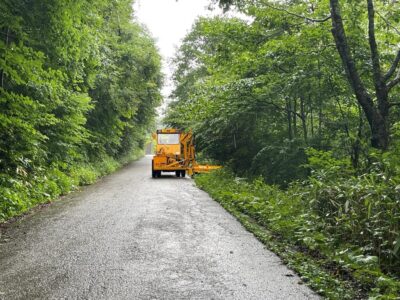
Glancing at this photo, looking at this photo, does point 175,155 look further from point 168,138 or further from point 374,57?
point 374,57

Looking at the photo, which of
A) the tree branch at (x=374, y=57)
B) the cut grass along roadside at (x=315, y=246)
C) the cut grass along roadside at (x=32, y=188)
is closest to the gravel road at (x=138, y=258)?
the cut grass along roadside at (x=315, y=246)

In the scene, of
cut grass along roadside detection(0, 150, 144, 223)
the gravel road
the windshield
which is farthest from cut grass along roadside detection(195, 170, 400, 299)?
the windshield

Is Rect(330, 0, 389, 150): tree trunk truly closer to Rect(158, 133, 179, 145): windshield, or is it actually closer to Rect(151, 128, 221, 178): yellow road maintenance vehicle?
Rect(151, 128, 221, 178): yellow road maintenance vehicle

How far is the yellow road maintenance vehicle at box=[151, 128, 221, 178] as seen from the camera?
2012cm

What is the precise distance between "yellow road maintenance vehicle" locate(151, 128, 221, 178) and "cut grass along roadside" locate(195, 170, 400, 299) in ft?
33.3

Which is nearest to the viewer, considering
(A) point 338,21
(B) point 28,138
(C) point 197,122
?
(A) point 338,21

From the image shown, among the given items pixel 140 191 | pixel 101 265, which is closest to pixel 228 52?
pixel 140 191

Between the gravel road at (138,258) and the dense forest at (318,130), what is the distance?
23.3 inches

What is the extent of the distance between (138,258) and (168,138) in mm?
16418

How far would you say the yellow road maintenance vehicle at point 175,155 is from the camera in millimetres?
20125

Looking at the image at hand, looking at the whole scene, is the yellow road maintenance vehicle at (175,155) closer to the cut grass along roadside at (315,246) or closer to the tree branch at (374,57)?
the cut grass along roadside at (315,246)

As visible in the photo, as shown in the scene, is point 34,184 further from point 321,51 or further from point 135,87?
point 135,87

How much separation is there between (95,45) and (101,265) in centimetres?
762

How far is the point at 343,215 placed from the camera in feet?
19.7
